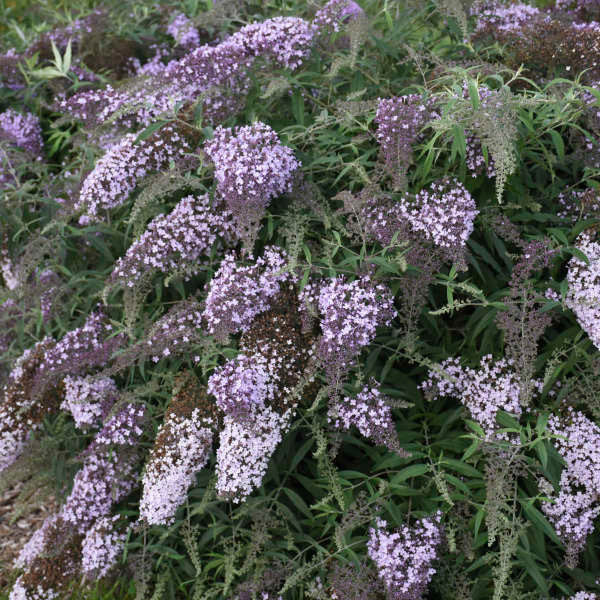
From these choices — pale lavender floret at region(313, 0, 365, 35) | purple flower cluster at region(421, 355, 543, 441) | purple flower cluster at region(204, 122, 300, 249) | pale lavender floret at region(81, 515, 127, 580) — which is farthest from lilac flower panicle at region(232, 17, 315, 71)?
pale lavender floret at region(81, 515, 127, 580)

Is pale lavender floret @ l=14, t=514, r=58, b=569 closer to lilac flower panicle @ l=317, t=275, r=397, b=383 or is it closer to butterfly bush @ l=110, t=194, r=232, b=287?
butterfly bush @ l=110, t=194, r=232, b=287

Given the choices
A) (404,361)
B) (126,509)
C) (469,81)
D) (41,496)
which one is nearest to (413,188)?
(469,81)

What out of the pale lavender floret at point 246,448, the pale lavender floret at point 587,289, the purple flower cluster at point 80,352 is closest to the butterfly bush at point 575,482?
the pale lavender floret at point 587,289

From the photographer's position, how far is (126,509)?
4262 mm

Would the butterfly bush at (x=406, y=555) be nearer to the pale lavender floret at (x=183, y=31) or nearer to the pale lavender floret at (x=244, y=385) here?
the pale lavender floret at (x=244, y=385)

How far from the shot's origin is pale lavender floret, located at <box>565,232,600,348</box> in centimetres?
320

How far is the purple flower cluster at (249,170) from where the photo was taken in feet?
11.2

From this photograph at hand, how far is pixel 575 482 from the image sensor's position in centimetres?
332

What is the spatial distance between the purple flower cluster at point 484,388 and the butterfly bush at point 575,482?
0.24 metres

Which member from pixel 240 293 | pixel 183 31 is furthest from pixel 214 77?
pixel 240 293

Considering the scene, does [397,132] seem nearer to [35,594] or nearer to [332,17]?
[332,17]

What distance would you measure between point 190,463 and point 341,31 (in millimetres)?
2859

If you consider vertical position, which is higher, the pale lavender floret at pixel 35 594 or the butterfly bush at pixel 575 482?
the butterfly bush at pixel 575 482

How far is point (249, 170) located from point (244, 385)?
3.65ft
